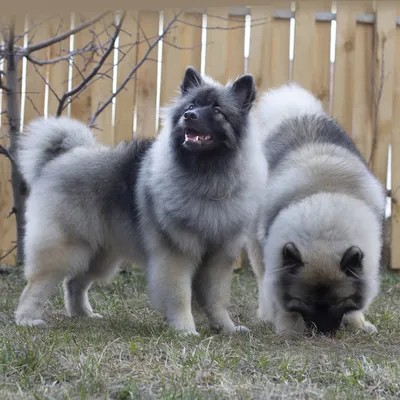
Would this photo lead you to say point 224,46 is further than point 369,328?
Yes

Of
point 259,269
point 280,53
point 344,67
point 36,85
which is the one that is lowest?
point 259,269

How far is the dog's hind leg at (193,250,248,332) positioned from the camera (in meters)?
3.73

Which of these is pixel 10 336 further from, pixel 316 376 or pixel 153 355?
pixel 316 376

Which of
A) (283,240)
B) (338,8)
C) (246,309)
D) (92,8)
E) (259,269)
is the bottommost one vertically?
(246,309)

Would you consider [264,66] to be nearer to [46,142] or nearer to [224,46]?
[224,46]

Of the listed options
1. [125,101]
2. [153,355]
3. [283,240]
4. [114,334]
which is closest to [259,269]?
[283,240]

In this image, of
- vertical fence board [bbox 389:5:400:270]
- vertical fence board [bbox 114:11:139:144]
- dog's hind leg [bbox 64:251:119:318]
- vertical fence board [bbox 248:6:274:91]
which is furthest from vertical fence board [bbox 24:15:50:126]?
vertical fence board [bbox 389:5:400:270]

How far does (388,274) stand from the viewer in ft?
19.8

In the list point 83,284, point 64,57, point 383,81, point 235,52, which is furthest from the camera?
point 383,81

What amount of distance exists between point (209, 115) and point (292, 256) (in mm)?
867

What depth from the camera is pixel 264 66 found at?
20.1 ft

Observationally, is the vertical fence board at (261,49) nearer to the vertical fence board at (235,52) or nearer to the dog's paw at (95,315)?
the vertical fence board at (235,52)

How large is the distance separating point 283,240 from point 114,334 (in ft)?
3.48

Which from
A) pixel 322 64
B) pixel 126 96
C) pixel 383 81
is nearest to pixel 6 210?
pixel 126 96
